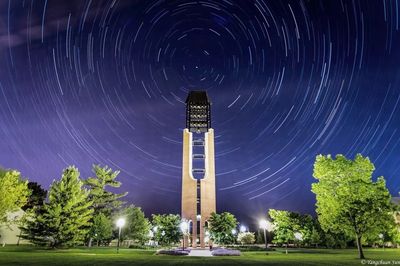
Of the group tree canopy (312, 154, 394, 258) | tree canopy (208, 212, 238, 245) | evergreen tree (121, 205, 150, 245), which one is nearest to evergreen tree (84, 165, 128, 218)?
evergreen tree (121, 205, 150, 245)

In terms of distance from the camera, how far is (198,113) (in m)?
72.9

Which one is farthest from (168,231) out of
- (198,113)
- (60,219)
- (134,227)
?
(198,113)

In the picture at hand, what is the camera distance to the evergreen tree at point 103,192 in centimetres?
5576

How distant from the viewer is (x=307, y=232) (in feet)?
160

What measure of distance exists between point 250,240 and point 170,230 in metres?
41.4

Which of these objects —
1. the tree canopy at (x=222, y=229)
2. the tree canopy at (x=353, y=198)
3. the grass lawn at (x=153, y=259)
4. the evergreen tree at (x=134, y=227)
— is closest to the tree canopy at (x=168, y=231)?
the tree canopy at (x=222, y=229)

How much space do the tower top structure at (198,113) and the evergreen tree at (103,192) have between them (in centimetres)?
2200

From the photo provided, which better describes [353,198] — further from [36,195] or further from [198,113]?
[36,195]

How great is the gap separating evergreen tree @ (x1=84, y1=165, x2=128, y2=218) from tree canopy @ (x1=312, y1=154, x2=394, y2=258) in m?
36.6

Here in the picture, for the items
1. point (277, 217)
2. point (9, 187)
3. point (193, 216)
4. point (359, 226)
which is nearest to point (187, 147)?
point (193, 216)

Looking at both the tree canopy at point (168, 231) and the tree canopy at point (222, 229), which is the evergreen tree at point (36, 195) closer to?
the tree canopy at point (168, 231)

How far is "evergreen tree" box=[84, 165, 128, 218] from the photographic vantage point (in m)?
55.8

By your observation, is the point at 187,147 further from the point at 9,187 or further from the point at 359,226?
the point at 359,226

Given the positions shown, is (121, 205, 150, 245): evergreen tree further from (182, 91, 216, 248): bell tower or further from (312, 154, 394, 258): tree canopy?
(312, 154, 394, 258): tree canopy
